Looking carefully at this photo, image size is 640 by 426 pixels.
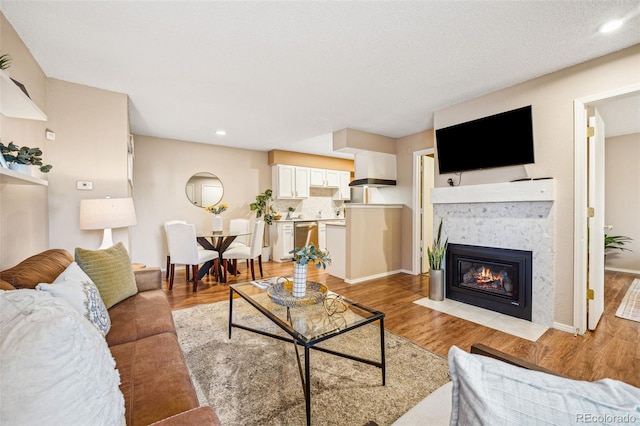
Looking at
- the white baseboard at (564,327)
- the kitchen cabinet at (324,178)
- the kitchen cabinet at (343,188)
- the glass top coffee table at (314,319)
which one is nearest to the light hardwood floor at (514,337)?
the white baseboard at (564,327)

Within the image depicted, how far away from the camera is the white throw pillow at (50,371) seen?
1.83 ft

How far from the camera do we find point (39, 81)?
7.98ft

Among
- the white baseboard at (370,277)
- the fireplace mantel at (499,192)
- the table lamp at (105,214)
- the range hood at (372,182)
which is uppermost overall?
the range hood at (372,182)

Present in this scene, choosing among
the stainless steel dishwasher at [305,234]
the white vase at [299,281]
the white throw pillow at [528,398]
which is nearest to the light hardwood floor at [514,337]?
the white vase at [299,281]

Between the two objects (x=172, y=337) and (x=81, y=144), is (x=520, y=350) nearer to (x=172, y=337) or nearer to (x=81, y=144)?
(x=172, y=337)

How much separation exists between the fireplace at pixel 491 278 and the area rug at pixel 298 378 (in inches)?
52.5

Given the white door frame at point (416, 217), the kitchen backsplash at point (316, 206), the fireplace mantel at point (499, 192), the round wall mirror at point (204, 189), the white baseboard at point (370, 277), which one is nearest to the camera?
the fireplace mantel at point (499, 192)

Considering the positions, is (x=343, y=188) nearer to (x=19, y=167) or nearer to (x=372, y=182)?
(x=372, y=182)

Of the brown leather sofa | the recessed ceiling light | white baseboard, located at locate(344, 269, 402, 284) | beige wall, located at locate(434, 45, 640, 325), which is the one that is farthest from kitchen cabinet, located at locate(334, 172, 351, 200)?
the brown leather sofa

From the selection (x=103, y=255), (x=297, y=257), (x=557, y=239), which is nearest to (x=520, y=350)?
(x=557, y=239)

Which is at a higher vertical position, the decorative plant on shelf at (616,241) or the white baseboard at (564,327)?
the decorative plant on shelf at (616,241)

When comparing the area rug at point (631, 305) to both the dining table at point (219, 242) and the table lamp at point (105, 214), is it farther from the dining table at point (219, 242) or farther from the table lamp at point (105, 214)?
the table lamp at point (105, 214)

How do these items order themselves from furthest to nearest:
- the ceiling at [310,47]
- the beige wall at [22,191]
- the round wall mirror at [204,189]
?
the round wall mirror at [204,189] < the beige wall at [22,191] < the ceiling at [310,47]

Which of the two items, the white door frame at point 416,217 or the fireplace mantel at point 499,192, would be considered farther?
the white door frame at point 416,217
